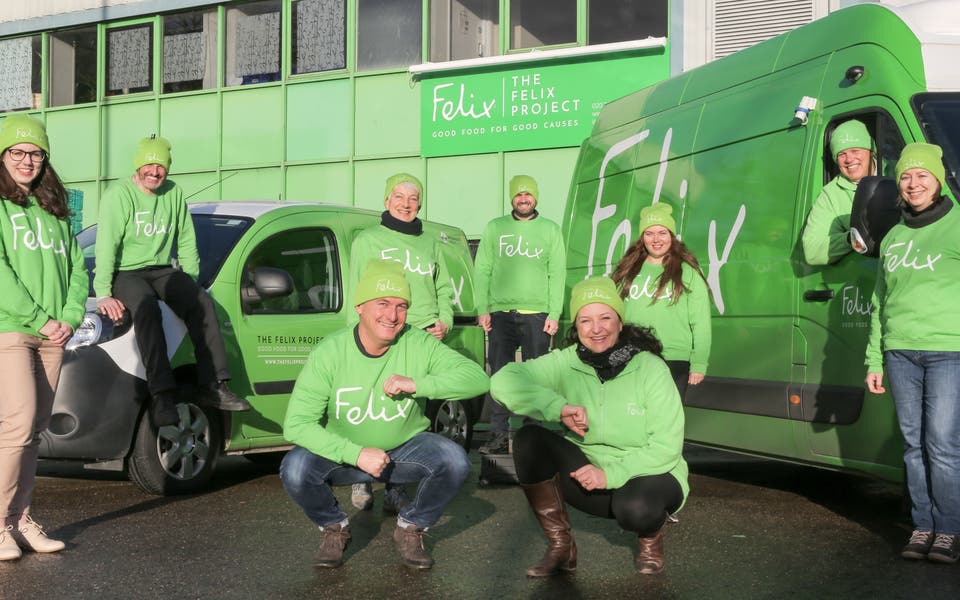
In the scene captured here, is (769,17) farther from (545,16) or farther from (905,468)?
(905,468)

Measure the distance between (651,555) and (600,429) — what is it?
0.57 meters

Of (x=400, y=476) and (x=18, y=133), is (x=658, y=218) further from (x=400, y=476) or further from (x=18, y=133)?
(x=18, y=133)

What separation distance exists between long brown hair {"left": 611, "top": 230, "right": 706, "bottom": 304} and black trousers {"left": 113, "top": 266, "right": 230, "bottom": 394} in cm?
240

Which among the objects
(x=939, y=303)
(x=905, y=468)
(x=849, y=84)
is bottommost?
(x=905, y=468)

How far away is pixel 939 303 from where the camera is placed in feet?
18.7

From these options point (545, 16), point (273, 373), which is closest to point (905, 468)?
point (273, 373)

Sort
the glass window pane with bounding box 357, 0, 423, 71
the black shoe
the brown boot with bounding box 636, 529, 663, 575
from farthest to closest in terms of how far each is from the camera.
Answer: the glass window pane with bounding box 357, 0, 423, 71, the black shoe, the brown boot with bounding box 636, 529, 663, 575

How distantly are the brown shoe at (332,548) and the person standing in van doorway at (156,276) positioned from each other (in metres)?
2.13

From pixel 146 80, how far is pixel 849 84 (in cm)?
1750

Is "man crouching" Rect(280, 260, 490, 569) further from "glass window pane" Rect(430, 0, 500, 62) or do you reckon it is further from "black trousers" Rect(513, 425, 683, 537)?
"glass window pane" Rect(430, 0, 500, 62)

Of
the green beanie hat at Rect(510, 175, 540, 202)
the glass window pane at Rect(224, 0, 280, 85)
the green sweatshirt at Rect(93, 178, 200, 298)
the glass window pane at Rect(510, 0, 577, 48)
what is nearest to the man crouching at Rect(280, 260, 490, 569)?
the green sweatshirt at Rect(93, 178, 200, 298)

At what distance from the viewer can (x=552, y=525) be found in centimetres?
529

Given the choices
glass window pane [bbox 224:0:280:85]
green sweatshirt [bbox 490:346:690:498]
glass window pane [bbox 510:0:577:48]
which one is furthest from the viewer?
glass window pane [bbox 224:0:280:85]

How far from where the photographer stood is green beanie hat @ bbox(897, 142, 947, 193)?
18.7ft
